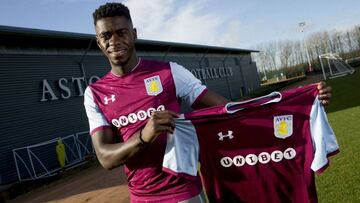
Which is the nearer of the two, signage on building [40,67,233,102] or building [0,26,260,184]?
building [0,26,260,184]

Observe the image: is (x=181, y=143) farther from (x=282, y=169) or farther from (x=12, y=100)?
(x=12, y=100)

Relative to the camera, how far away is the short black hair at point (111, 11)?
9.14ft

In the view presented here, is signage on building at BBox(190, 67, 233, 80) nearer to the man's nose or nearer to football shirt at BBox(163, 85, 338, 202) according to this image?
football shirt at BBox(163, 85, 338, 202)

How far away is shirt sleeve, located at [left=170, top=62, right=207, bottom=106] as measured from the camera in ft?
9.60

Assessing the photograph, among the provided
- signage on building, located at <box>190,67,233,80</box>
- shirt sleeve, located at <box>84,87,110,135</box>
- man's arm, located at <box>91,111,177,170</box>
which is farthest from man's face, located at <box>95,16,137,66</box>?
signage on building, located at <box>190,67,233,80</box>

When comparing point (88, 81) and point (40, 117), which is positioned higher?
point (88, 81)

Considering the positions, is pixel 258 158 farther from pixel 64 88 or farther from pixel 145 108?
pixel 64 88

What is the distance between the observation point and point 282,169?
131 inches

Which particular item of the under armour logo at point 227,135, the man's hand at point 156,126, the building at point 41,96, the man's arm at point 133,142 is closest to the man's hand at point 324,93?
the under armour logo at point 227,135

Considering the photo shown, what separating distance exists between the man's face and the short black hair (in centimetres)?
3

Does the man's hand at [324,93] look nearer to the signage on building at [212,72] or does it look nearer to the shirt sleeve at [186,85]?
the shirt sleeve at [186,85]

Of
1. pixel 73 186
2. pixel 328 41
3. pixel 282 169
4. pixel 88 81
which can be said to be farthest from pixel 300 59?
pixel 282 169

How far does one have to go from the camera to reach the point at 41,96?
59.2ft

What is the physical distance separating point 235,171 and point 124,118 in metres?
1.08
